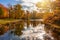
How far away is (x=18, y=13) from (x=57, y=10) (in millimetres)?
504

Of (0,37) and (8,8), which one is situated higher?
(8,8)

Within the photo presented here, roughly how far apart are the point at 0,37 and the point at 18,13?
0.38 m

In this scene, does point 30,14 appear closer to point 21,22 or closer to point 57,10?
point 21,22

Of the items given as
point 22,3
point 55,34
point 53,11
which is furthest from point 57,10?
point 22,3

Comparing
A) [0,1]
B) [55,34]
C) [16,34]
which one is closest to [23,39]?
[16,34]

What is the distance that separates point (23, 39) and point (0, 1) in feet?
1.86

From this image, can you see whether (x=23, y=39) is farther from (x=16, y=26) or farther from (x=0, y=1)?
(x=0, y=1)

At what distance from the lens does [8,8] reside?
6.80 ft

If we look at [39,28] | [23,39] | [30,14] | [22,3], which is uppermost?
[22,3]

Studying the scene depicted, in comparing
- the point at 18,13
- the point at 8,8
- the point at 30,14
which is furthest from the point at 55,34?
the point at 8,8

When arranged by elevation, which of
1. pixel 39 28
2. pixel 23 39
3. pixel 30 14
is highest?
pixel 30 14

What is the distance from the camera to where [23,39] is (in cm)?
204

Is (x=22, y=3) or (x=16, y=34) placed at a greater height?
(x=22, y=3)

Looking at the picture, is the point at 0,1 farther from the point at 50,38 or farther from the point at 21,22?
the point at 50,38
